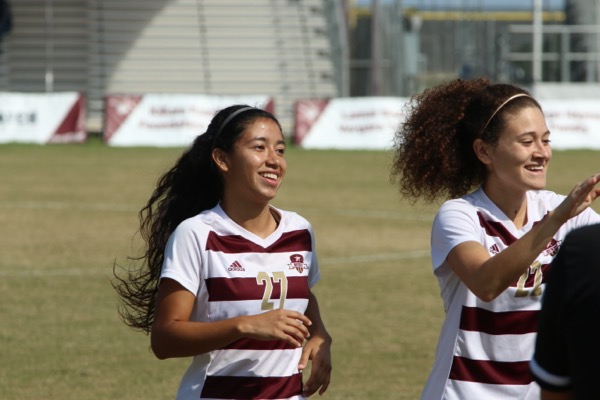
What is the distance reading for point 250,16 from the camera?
140ft

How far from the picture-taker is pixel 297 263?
4.37 m

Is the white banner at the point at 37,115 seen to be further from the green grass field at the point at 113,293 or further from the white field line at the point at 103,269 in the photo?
the white field line at the point at 103,269

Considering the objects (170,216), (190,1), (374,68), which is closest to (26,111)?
(374,68)

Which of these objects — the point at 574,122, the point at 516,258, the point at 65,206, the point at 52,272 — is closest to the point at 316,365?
the point at 516,258

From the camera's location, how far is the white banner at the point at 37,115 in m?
31.0

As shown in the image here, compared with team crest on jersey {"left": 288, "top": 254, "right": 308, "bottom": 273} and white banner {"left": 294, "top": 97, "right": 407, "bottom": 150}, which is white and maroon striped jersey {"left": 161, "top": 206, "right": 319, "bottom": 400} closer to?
team crest on jersey {"left": 288, "top": 254, "right": 308, "bottom": 273}

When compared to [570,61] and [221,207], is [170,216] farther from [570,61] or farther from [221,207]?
[570,61]

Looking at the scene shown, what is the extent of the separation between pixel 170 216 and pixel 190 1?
39.4 m

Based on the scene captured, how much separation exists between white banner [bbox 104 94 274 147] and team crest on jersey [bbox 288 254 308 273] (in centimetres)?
2683

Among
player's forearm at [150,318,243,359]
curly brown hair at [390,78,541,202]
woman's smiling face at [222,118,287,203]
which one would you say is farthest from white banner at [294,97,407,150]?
player's forearm at [150,318,243,359]

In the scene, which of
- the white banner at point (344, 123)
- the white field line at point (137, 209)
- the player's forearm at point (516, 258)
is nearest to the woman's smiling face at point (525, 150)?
the player's forearm at point (516, 258)

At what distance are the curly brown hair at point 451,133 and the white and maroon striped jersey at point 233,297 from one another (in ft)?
2.11

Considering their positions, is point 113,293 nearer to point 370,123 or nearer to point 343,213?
point 343,213

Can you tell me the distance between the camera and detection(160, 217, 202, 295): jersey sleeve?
416 cm
